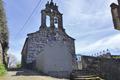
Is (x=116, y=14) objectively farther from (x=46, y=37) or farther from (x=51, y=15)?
(x=46, y=37)

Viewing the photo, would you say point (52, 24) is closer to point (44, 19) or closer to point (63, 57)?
point (44, 19)

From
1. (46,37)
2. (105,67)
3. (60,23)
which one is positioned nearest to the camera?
(105,67)

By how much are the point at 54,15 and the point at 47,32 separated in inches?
132

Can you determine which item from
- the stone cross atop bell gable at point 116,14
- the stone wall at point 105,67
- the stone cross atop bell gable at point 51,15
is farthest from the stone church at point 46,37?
the stone cross atop bell gable at point 116,14

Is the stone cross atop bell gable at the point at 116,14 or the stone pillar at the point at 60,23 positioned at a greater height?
the stone pillar at the point at 60,23

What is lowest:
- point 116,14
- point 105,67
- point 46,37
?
point 105,67

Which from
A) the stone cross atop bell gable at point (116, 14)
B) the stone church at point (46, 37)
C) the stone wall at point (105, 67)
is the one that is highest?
the stone church at point (46, 37)

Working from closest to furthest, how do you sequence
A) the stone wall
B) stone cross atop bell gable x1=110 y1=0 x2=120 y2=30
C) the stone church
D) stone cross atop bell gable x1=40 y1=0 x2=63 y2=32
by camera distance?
stone cross atop bell gable x1=110 y1=0 x2=120 y2=30
the stone wall
the stone church
stone cross atop bell gable x1=40 y1=0 x2=63 y2=32

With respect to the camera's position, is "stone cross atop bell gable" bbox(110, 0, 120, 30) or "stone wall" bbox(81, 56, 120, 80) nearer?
"stone cross atop bell gable" bbox(110, 0, 120, 30)

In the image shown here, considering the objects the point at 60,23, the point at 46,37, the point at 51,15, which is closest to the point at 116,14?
the point at 51,15

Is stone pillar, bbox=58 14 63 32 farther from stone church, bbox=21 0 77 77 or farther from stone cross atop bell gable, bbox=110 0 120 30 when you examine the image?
stone cross atop bell gable, bbox=110 0 120 30

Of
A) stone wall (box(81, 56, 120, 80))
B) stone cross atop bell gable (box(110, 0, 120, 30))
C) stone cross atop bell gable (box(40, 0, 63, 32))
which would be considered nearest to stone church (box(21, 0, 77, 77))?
stone cross atop bell gable (box(40, 0, 63, 32))

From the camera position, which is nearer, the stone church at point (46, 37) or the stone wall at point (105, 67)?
the stone wall at point (105, 67)

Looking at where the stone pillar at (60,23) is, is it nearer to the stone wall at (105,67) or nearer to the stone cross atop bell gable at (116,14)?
the stone wall at (105,67)
